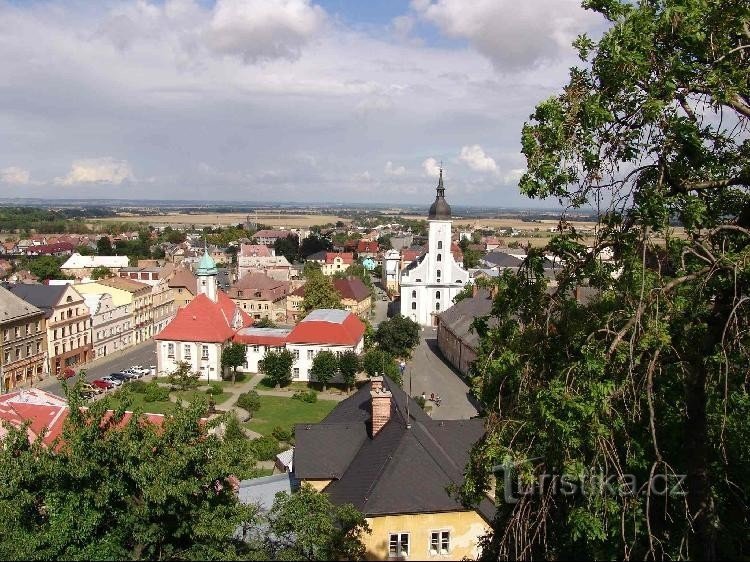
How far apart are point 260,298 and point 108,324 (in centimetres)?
1908

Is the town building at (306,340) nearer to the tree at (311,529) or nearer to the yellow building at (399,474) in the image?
the yellow building at (399,474)

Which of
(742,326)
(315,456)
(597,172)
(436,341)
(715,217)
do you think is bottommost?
(436,341)

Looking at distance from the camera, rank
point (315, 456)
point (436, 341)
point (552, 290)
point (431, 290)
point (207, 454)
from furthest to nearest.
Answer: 1. point (431, 290)
2. point (436, 341)
3. point (315, 456)
4. point (207, 454)
5. point (552, 290)

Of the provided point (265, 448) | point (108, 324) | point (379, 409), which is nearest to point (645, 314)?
point (379, 409)

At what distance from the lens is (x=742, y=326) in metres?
8.05

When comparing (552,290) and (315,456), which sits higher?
(552,290)

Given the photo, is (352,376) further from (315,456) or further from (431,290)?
(431,290)

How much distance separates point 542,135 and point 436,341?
6021 cm

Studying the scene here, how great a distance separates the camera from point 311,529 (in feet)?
44.0

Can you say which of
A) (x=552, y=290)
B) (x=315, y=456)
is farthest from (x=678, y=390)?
(x=315, y=456)

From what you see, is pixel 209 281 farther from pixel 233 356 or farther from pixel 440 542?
pixel 440 542

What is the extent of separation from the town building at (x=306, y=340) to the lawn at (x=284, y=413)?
4865 mm

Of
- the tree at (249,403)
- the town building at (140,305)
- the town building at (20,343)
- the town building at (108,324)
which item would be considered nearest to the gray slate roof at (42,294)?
the town building at (20,343)

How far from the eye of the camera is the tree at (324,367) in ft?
151
